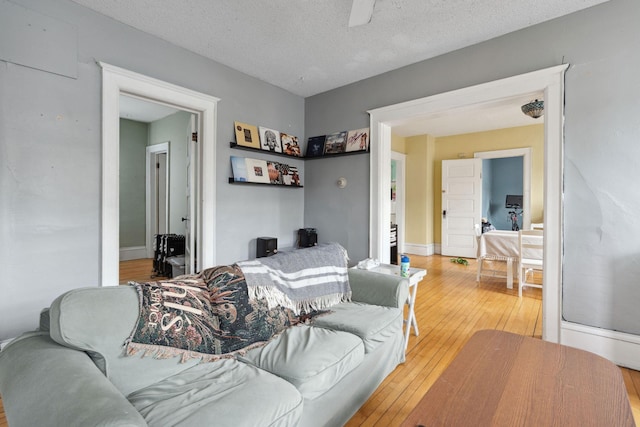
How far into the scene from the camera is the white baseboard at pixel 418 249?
6727mm

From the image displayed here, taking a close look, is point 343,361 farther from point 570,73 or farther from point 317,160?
point 317,160

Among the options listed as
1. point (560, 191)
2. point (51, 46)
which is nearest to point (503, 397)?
point (560, 191)

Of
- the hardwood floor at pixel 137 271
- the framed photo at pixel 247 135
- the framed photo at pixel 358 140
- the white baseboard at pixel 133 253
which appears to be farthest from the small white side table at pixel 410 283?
the white baseboard at pixel 133 253

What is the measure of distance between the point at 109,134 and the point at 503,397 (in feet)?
10.5

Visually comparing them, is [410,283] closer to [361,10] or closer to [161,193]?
[361,10]

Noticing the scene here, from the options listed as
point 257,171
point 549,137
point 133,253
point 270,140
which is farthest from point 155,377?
point 133,253

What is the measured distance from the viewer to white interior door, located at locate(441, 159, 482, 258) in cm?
628

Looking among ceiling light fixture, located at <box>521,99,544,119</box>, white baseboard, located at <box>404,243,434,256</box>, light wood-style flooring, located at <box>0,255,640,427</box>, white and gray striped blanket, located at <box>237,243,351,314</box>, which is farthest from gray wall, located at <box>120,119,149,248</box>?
ceiling light fixture, located at <box>521,99,544,119</box>

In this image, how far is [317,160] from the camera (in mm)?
4297

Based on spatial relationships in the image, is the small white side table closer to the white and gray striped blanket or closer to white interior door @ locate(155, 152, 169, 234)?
the white and gray striped blanket

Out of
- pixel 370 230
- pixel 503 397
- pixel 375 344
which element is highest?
pixel 370 230

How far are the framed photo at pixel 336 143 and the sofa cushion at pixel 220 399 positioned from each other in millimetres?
3106

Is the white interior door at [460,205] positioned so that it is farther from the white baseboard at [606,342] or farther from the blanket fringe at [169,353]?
the blanket fringe at [169,353]

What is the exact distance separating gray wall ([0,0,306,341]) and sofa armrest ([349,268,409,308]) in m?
2.18
